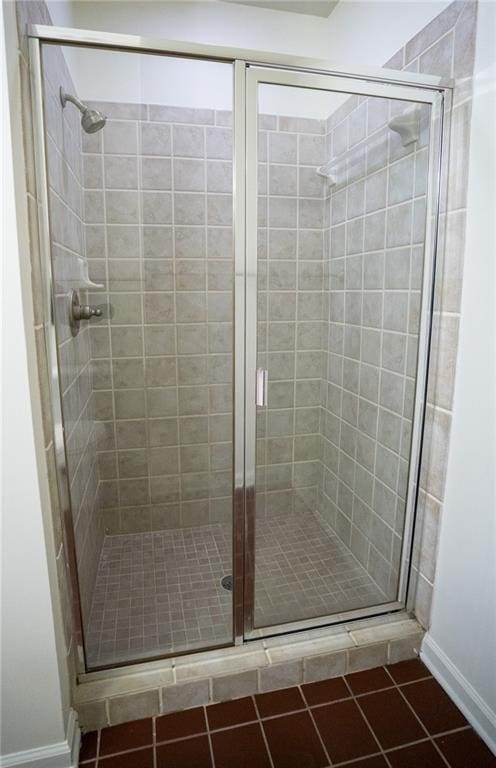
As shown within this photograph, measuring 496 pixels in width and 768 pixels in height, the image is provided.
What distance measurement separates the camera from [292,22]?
1.82 metres

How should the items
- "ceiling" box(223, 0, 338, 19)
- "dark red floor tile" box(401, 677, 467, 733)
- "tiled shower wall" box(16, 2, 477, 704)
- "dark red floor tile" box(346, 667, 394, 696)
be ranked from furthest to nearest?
"ceiling" box(223, 0, 338, 19)
"dark red floor tile" box(346, 667, 394, 696)
"dark red floor tile" box(401, 677, 467, 733)
"tiled shower wall" box(16, 2, 477, 704)

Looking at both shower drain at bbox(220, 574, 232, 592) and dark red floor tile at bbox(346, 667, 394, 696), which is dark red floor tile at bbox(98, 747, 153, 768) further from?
dark red floor tile at bbox(346, 667, 394, 696)

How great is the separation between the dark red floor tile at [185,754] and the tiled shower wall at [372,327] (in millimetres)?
750

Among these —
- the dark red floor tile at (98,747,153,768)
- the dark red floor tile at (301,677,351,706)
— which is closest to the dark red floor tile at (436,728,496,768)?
the dark red floor tile at (301,677,351,706)

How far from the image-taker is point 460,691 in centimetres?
120

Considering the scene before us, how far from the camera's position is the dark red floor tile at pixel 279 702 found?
1.20m

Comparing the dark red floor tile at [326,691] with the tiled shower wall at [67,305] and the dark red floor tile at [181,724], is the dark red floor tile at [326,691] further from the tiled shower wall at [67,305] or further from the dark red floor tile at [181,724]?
the tiled shower wall at [67,305]

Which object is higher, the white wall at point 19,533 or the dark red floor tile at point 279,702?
the white wall at point 19,533

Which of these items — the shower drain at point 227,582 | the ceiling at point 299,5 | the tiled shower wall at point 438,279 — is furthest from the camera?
the ceiling at point 299,5

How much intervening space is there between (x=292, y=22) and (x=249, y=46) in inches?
8.5

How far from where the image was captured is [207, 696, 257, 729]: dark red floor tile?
1163 millimetres

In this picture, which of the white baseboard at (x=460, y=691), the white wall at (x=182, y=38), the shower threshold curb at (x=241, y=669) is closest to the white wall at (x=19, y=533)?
the shower threshold curb at (x=241, y=669)

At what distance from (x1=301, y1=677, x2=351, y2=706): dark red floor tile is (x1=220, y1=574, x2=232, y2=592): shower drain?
0.36m

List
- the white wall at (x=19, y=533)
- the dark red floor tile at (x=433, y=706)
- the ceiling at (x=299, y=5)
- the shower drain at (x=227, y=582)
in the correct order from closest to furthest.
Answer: the white wall at (x=19, y=533) → the dark red floor tile at (x=433, y=706) → the shower drain at (x=227, y=582) → the ceiling at (x=299, y=5)
